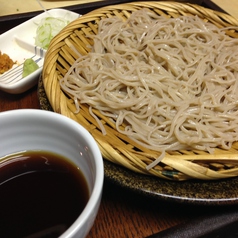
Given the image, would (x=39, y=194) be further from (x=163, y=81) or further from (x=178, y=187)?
(x=163, y=81)

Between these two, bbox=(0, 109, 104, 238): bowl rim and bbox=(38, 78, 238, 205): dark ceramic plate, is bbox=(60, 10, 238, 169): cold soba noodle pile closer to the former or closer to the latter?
bbox=(38, 78, 238, 205): dark ceramic plate

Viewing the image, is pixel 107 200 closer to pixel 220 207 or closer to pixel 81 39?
pixel 220 207

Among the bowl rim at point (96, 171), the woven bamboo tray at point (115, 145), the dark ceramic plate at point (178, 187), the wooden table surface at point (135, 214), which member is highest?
the bowl rim at point (96, 171)

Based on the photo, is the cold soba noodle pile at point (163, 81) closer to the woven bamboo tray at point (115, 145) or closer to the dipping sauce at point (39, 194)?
the woven bamboo tray at point (115, 145)

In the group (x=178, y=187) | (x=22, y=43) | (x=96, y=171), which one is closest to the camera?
(x=96, y=171)

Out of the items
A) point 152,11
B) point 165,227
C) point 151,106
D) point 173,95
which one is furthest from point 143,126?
point 152,11

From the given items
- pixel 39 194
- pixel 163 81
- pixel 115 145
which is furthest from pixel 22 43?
pixel 39 194

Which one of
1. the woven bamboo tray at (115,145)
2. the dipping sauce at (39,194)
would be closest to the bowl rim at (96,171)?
the dipping sauce at (39,194)
